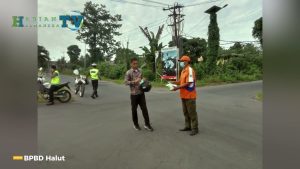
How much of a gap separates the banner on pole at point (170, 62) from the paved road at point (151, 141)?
30.6 ft

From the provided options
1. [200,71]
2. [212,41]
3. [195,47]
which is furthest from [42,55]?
[195,47]

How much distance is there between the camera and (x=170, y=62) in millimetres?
15836

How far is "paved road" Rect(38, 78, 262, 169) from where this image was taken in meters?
3.02

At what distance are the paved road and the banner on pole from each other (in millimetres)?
9331

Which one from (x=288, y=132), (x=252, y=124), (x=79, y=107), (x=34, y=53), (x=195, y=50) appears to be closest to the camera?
(x=34, y=53)

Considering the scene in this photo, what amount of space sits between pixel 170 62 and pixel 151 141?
12.2 meters

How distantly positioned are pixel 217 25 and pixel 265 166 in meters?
17.6

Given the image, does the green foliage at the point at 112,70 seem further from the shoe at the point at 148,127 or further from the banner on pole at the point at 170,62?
the shoe at the point at 148,127

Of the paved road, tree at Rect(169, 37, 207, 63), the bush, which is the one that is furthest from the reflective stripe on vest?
tree at Rect(169, 37, 207, 63)

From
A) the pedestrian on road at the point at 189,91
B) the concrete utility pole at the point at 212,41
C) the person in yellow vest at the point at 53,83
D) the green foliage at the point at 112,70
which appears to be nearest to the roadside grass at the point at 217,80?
the green foliage at the point at 112,70

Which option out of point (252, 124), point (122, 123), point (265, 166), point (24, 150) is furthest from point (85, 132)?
point (252, 124)

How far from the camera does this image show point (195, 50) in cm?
3083

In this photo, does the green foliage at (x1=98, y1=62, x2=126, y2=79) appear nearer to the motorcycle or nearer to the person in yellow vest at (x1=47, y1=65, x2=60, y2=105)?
the motorcycle

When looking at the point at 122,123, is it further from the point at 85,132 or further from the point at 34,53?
the point at 34,53
